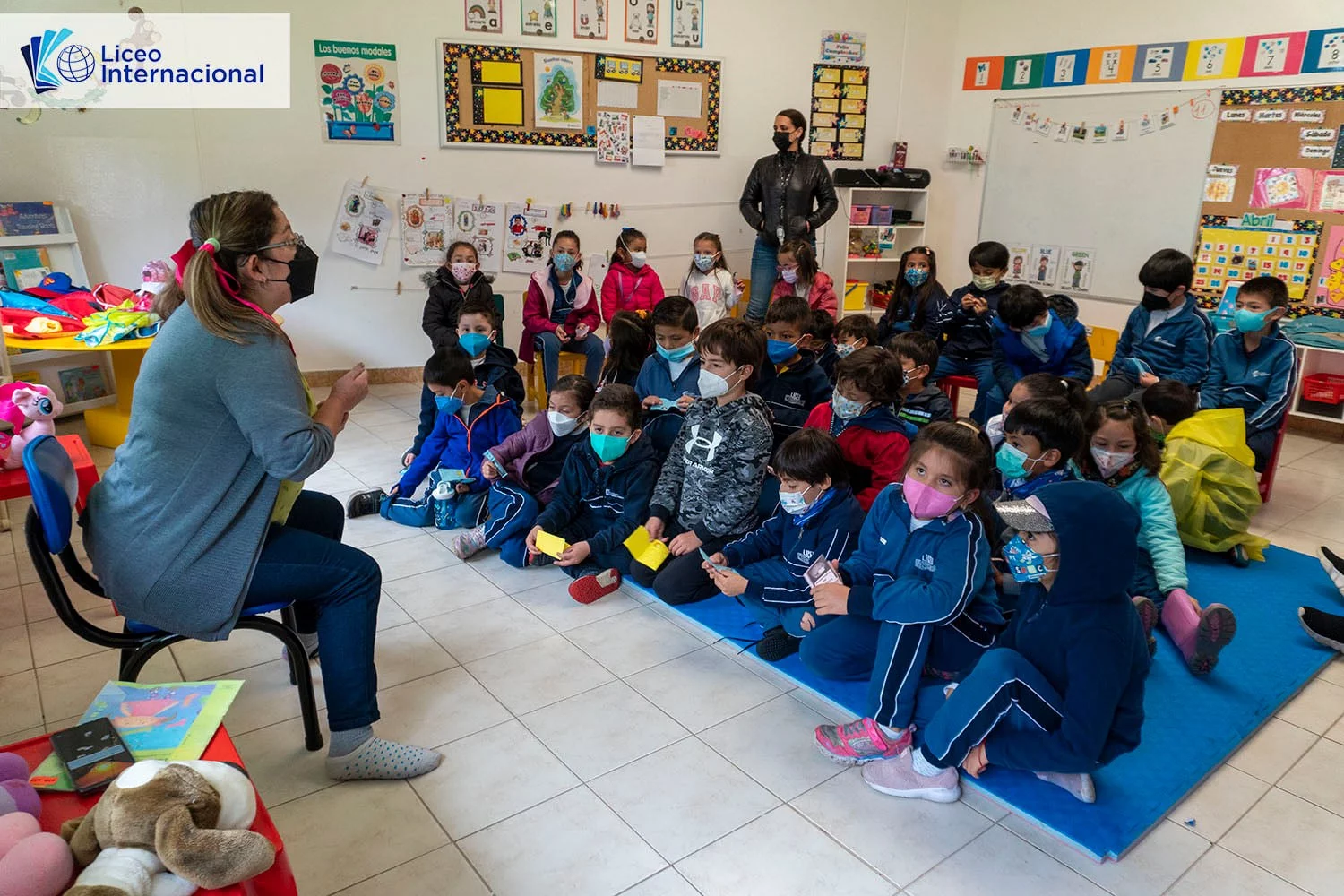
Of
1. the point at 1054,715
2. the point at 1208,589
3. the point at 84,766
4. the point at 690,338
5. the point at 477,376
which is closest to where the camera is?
the point at 84,766

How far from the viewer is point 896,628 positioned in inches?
91.4

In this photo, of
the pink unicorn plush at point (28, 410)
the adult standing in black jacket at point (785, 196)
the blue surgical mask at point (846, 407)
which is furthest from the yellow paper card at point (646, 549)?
the adult standing in black jacket at point (785, 196)

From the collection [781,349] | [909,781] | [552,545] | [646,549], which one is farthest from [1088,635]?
[781,349]

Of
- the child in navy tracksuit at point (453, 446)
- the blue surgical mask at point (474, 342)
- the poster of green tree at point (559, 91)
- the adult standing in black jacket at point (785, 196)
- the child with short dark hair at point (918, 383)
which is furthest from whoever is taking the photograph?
the adult standing in black jacket at point (785, 196)

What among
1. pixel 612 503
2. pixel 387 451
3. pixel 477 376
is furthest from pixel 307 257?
pixel 387 451

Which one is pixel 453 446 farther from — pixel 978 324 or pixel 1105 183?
pixel 1105 183

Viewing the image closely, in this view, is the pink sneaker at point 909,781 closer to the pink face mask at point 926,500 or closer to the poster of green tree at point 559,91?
the pink face mask at point 926,500

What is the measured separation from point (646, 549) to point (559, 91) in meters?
4.35

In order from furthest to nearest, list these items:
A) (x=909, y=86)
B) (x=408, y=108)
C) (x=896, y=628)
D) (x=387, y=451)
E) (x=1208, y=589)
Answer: (x=909, y=86) < (x=408, y=108) < (x=387, y=451) < (x=1208, y=589) < (x=896, y=628)

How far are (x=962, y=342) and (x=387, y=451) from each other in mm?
3239

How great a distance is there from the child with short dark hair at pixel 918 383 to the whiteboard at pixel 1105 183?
3.57 m

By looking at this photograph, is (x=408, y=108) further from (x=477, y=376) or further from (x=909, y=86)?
(x=909, y=86)

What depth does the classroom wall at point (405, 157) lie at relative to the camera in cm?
542

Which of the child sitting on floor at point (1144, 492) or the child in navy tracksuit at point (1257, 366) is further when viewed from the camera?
the child in navy tracksuit at point (1257, 366)
